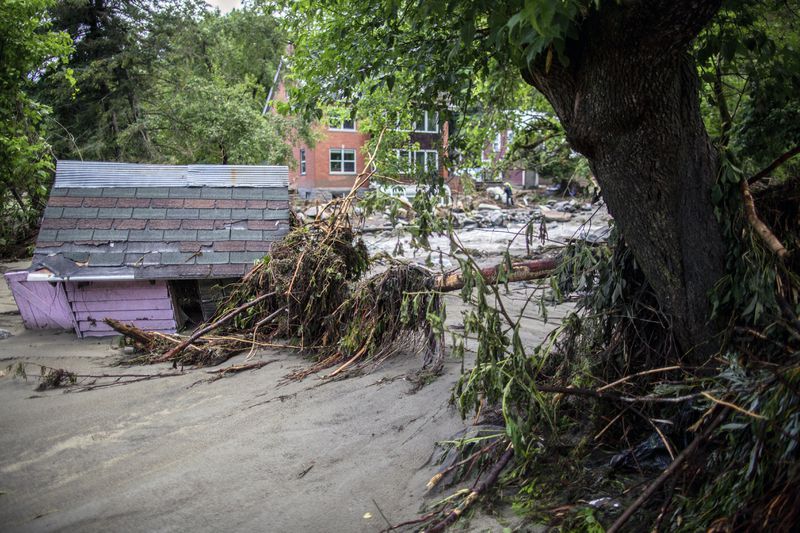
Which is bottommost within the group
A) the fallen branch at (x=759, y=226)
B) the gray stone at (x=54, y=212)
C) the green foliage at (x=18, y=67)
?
the fallen branch at (x=759, y=226)

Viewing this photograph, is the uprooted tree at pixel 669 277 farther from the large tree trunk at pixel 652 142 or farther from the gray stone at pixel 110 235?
the gray stone at pixel 110 235

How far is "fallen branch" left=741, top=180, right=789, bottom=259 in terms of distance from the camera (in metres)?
3.21

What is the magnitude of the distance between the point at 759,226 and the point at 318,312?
5039mm

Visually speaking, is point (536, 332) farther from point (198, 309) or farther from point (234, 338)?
point (198, 309)

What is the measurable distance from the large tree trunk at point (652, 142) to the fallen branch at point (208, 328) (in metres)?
5.17

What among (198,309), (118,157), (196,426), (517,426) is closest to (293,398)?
(196,426)

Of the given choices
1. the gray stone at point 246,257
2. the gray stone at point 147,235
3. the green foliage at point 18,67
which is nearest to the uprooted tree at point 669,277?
the gray stone at point 246,257

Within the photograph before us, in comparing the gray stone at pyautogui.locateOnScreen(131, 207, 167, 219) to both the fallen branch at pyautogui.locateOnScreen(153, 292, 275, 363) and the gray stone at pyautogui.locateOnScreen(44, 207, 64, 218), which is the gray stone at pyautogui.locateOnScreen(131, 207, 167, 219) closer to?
the gray stone at pyautogui.locateOnScreen(44, 207, 64, 218)

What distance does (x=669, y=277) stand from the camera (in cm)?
359

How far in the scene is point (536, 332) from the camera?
720cm

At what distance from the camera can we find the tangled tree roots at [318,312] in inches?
251

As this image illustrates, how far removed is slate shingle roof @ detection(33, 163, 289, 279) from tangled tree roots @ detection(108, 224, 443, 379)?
38.2 inches

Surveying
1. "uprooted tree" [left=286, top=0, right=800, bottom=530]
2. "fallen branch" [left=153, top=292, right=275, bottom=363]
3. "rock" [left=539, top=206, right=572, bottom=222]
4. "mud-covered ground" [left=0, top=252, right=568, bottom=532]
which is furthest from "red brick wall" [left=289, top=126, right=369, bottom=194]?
"uprooted tree" [left=286, top=0, right=800, bottom=530]

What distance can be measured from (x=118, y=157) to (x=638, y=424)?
83.2ft
